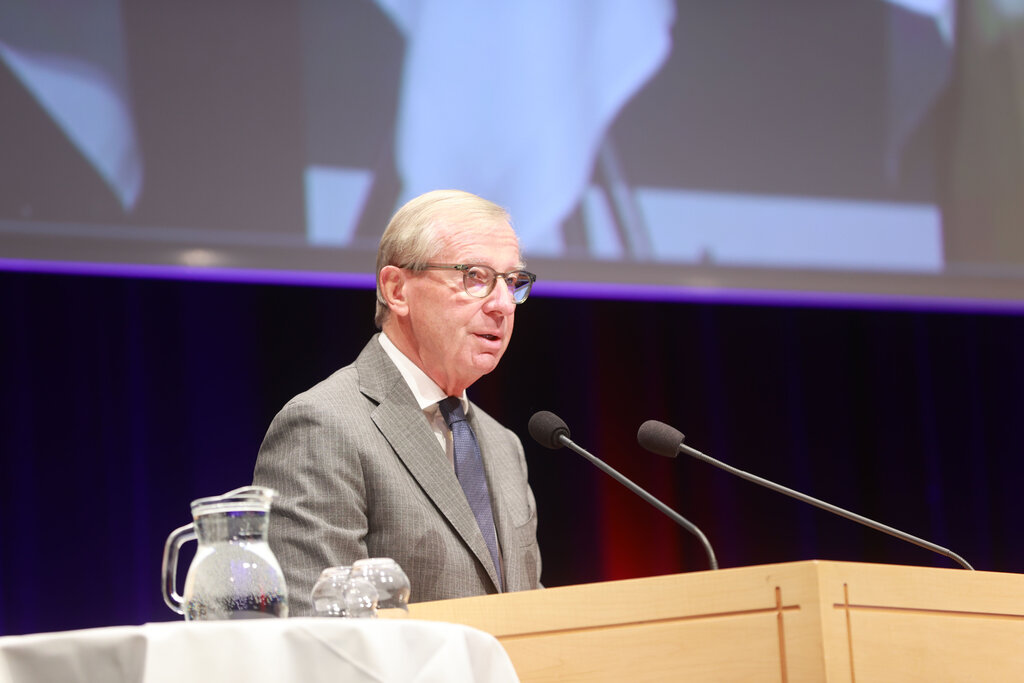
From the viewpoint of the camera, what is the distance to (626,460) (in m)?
4.73

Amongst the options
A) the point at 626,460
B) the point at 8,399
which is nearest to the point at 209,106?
the point at 8,399

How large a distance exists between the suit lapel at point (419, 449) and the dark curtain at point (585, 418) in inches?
71.8

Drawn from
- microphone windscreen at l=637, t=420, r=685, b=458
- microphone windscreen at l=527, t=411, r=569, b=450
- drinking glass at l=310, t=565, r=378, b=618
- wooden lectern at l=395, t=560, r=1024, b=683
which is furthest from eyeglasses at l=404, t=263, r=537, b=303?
drinking glass at l=310, t=565, r=378, b=618

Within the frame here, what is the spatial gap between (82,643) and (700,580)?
3.05ft

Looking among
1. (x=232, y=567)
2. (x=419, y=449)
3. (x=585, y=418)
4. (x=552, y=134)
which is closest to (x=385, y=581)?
(x=232, y=567)

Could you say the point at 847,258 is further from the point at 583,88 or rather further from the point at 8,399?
the point at 8,399

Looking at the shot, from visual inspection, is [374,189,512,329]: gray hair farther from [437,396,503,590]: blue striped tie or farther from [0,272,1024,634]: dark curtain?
[0,272,1024,634]: dark curtain

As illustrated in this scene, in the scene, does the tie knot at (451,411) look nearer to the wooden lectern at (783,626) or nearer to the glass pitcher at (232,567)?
the wooden lectern at (783,626)

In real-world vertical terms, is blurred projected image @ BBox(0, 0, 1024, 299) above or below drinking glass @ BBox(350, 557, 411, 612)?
above

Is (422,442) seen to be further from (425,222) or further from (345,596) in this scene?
(345,596)

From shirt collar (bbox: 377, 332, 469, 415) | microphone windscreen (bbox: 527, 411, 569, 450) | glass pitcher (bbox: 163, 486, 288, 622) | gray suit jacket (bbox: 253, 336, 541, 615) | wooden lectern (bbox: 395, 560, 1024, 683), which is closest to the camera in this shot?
glass pitcher (bbox: 163, 486, 288, 622)

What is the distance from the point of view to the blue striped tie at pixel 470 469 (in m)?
2.37

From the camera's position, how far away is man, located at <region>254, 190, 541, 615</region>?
2150 mm

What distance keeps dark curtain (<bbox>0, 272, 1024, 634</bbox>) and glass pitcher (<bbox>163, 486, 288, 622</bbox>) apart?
275 cm
